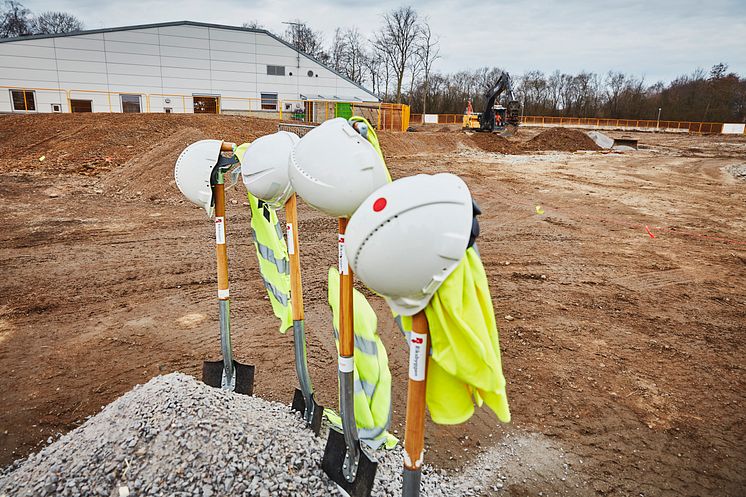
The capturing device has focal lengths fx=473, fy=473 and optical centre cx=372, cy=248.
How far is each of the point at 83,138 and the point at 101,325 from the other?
1505 cm

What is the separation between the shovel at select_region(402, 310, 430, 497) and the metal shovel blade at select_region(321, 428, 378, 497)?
65 centimetres

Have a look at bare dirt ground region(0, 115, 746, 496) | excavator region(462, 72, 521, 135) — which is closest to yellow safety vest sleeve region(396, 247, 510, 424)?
bare dirt ground region(0, 115, 746, 496)

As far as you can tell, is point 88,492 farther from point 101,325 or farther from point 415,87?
point 415,87

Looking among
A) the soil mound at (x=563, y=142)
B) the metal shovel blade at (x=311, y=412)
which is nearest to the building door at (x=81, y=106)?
the soil mound at (x=563, y=142)

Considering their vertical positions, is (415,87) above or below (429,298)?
above

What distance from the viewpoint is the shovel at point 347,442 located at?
8.60 feet

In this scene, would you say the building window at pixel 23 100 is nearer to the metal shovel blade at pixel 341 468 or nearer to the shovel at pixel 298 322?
the shovel at pixel 298 322

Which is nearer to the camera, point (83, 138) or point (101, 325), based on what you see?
point (101, 325)

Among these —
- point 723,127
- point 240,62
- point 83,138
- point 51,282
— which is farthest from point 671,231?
point 723,127

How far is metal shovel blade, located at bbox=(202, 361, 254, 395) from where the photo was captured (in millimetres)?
3822

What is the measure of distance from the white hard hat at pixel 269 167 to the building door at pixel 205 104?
35.9m

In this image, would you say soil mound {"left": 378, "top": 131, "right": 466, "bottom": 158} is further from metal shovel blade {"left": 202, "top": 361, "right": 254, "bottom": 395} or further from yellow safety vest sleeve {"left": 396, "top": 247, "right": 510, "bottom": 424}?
yellow safety vest sleeve {"left": 396, "top": 247, "right": 510, "bottom": 424}

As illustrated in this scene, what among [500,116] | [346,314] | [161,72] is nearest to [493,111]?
[500,116]

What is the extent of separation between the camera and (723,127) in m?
45.3
